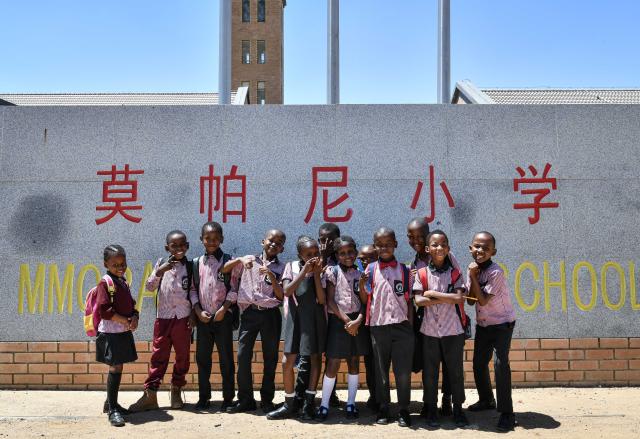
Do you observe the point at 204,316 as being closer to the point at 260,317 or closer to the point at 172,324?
the point at 172,324

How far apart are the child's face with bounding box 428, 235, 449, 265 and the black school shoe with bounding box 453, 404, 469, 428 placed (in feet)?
3.41

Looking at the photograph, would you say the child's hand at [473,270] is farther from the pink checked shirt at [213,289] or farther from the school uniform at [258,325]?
the pink checked shirt at [213,289]

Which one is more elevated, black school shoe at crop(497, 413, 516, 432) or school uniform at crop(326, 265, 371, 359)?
school uniform at crop(326, 265, 371, 359)

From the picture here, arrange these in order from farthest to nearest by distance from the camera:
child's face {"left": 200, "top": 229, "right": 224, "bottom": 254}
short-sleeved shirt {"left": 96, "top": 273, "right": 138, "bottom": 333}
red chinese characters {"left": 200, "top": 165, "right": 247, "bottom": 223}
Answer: red chinese characters {"left": 200, "top": 165, "right": 247, "bottom": 223}, child's face {"left": 200, "top": 229, "right": 224, "bottom": 254}, short-sleeved shirt {"left": 96, "top": 273, "right": 138, "bottom": 333}

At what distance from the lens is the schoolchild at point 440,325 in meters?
4.39

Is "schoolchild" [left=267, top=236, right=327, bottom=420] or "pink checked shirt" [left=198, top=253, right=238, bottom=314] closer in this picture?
"schoolchild" [left=267, top=236, right=327, bottom=420]

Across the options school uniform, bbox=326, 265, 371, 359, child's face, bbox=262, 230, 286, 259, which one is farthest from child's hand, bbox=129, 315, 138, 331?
school uniform, bbox=326, 265, 371, 359

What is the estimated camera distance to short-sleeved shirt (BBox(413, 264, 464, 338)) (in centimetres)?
441

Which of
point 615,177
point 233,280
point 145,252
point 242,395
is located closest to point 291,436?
point 242,395

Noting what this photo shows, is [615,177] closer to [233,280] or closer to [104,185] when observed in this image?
[233,280]

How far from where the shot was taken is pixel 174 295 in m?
4.89

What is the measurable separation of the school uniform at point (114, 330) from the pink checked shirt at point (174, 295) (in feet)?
0.87

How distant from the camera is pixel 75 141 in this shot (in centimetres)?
576

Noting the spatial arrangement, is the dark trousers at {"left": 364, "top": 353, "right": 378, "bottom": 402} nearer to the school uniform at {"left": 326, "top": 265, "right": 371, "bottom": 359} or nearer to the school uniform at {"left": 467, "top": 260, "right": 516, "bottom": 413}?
the school uniform at {"left": 326, "top": 265, "right": 371, "bottom": 359}
